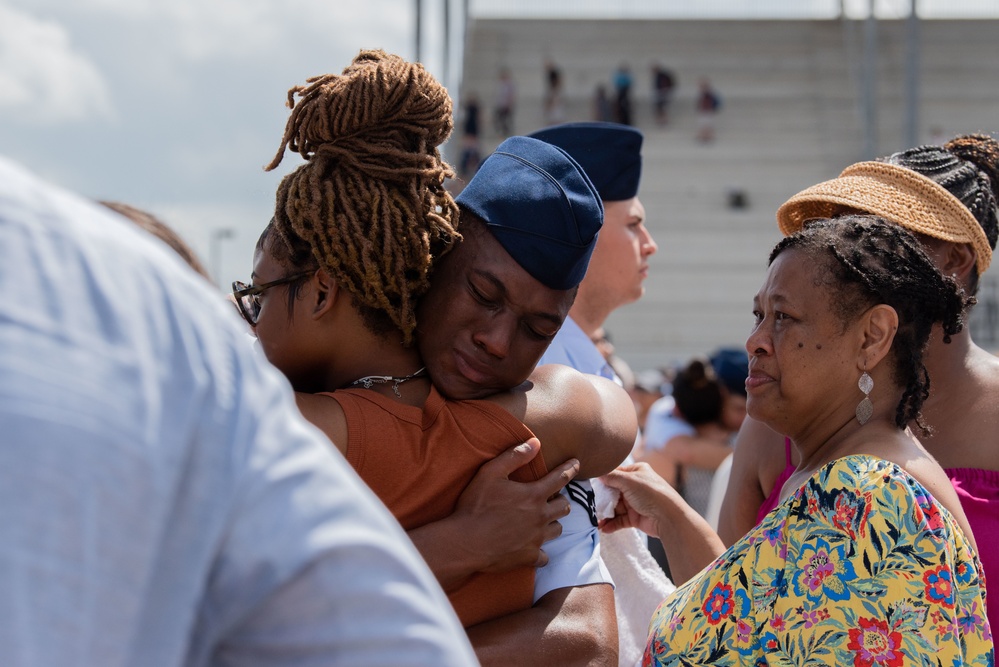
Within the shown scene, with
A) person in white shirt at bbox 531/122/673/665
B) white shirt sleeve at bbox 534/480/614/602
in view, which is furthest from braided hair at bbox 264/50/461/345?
person in white shirt at bbox 531/122/673/665

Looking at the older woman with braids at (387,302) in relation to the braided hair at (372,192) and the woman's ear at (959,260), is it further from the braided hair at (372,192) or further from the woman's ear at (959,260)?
the woman's ear at (959,260)

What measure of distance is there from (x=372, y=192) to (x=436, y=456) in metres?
0.39

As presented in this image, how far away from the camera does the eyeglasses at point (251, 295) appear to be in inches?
61.2

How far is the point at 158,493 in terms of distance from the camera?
574 millimetres

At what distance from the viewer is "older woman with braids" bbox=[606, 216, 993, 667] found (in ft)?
5.18

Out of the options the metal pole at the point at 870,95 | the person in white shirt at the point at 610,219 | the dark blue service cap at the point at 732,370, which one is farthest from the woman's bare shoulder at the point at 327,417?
the metal pole at the point at 870,95

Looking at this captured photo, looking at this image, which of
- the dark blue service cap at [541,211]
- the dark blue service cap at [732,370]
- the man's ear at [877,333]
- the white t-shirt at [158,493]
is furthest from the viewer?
the dark blue service cap at [732,370]

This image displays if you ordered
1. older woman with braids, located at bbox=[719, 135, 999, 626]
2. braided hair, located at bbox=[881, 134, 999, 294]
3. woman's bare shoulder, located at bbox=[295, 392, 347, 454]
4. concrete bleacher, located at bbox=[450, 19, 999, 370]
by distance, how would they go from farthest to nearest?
concrete bleacher, located at bbox=[450, 19, 999, 370], braided hair, located at bbox=[881, 134, 999, 294], older woman with braids, located at bbox=[719, 135, 999, 626], woman's bare shoulder, located at bbox=[295, 392, 347, 454]

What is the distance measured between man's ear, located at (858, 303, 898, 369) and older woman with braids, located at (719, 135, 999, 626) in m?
0.28

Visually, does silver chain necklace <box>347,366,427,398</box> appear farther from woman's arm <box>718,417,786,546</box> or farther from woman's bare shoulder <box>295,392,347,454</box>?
woman's arm <box>718,417,786,546</box>

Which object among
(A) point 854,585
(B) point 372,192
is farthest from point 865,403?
(B) point 372,192

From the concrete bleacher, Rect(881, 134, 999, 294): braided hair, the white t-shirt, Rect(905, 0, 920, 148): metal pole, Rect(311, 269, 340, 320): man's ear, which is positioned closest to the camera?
the white t-shirt

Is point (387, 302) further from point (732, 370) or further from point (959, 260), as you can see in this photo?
point (732, 370)

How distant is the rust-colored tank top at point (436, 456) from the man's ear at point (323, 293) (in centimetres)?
13
